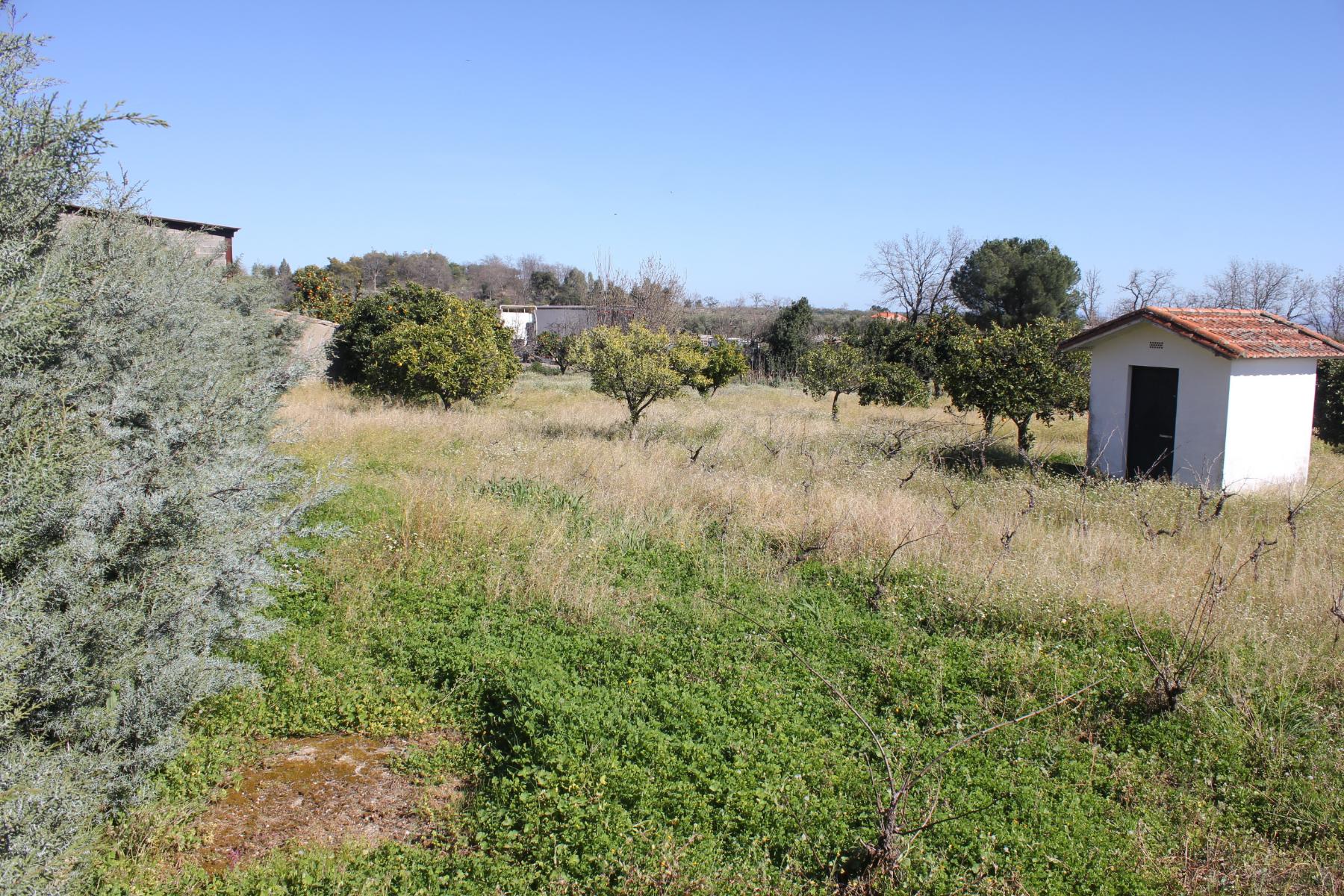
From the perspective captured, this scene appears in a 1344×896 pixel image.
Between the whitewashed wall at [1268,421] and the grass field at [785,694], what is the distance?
6.91 ft

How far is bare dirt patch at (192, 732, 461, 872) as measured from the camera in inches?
155

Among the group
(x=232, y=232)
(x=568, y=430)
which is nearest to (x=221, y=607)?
(x=568, y=430)

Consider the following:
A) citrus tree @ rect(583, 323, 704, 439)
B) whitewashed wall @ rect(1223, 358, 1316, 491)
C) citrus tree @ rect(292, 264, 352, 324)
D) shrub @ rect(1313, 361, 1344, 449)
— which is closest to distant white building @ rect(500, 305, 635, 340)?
citrus tree @ rect(292, 264, 352, 324)

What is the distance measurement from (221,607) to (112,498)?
1.09 meters

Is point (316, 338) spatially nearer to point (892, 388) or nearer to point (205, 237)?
point (205, 237)

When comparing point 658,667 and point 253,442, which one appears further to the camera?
point 253,442

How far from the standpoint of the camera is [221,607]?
4.50 metres

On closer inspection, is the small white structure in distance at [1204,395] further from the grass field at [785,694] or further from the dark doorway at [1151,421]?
the grass field at [785,694]

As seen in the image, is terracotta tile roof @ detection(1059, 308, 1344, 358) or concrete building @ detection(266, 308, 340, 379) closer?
terracotta tile roof @ detection(1059, 308, 1344, 358)

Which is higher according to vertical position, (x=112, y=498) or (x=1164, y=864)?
(x=112, y=498)

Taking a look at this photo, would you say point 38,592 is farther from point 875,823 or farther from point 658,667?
point 875,823

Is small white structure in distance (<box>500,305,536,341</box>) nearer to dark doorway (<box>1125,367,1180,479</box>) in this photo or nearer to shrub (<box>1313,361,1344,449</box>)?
dark doorway (<box>1125,367,1180,479</box>)

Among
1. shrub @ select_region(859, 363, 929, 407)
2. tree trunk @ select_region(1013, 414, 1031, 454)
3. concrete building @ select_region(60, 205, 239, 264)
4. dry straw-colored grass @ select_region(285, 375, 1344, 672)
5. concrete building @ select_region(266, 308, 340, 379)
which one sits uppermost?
concrete building @ select_region(60, 205, 239, 264)

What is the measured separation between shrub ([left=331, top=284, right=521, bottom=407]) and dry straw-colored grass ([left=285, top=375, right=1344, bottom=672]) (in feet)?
6.94
